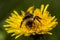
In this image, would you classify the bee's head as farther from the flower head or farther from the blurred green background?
the blurred green background

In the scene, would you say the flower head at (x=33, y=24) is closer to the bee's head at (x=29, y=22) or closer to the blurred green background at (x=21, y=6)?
the bee's head at (x=29, y=22)

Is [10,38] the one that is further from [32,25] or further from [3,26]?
[32,25]

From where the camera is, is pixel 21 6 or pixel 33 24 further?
pixel 21 6

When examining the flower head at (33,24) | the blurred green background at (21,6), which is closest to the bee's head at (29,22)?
the flower head at (33,24)

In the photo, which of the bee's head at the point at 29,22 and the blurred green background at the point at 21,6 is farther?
the blurred green background at the point at 21,6

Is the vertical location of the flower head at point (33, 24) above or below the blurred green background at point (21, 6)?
below

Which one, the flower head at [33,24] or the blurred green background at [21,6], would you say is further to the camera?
the blurred green background at [21,6]

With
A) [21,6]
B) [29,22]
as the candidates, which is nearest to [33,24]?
[29,22]

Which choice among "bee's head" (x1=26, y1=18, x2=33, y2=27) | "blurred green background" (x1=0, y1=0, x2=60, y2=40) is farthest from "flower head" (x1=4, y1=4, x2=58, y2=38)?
"blurred green background" (x1=0, y1=0, x2=60, y2=40)

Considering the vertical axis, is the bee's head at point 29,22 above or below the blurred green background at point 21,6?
below

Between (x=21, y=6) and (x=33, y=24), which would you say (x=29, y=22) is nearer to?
(x=33, y=24)

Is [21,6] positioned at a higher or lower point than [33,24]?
higher

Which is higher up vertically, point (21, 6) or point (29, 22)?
point (21, 6)
